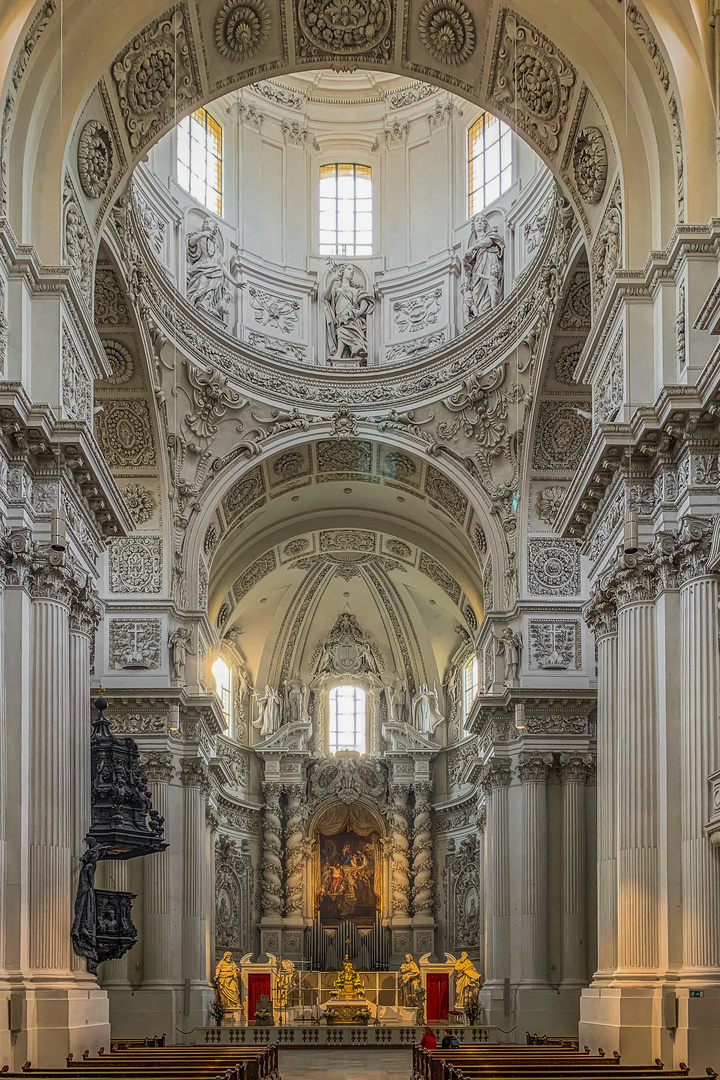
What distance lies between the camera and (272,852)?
4653 cm

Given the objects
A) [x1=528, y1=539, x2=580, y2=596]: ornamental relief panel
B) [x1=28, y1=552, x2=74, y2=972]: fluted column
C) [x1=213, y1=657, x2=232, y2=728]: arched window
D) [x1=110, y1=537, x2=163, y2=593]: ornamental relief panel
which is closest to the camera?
[x1=28, y1=552, x2=74, y2=972]: fluted column

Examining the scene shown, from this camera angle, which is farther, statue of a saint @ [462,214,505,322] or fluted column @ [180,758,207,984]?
statue of a saint @ [462,214,505,322]

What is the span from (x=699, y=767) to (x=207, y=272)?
20.4 meters

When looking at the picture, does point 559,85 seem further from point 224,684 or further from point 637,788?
point 224,684

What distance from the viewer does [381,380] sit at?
35.3m

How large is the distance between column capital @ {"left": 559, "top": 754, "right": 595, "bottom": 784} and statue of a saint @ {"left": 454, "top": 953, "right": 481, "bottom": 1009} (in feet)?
25.0

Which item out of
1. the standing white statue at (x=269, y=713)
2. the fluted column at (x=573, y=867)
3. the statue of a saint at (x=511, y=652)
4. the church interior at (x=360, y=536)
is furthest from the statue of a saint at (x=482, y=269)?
the standing white statue at (x=269, y=713)

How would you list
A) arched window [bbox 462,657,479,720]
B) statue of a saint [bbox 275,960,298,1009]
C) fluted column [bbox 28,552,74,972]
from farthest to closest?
arched window [bbox 462,657,479,720] < statue of a saint [bbox 275,960,298,1009] < fluted column [bbox 28,552,74,972]

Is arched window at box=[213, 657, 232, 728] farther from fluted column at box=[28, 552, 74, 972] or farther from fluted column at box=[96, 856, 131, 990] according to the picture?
fluted column at box=[28, 552, 74, 972]

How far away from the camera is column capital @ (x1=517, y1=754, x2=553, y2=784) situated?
107ft

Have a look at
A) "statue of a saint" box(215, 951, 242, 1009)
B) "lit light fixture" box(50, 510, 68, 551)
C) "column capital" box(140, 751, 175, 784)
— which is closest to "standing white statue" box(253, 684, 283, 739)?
Result: "statue of a saint" box(215, 951, 242, 1009)

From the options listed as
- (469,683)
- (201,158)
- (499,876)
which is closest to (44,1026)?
(499,876)

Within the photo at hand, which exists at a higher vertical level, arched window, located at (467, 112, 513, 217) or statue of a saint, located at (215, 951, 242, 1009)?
arched window, located at (467, 112, 513, 217)

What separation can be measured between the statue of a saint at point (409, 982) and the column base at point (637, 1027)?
2298cm
